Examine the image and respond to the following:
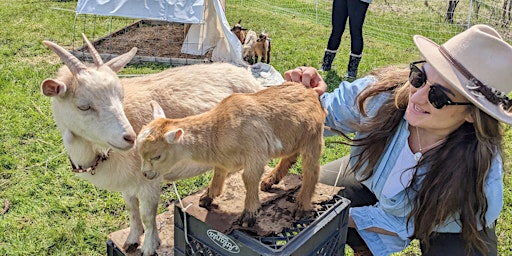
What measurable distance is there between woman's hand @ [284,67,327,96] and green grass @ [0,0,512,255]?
1.65 meters

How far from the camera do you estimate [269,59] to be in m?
7.89

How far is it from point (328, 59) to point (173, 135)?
19.3 ft

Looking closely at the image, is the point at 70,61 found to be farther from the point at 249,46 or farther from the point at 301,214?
the point at 249,46

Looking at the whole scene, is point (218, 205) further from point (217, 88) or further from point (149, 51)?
point (149, 51)

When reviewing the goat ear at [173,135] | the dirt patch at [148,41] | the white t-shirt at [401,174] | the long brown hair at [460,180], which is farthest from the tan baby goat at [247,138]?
the dirt patch at [148,41]

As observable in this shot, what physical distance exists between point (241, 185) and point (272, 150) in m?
0.62

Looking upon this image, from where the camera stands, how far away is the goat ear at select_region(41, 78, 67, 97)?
216cm

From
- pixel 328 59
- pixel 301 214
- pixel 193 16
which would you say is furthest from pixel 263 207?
pixel 328 59

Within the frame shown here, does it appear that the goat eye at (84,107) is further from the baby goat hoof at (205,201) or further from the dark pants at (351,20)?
the dark pants at (351,20)

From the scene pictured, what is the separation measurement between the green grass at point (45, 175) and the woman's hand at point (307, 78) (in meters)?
1.65

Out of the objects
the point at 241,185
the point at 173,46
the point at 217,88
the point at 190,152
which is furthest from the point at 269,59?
the point at 190,152

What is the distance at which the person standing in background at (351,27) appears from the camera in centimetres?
696

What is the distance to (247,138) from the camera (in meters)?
2.04

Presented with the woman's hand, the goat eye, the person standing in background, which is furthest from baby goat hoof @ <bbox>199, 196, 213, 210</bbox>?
the person standing in background
